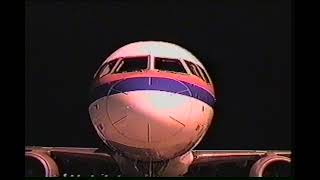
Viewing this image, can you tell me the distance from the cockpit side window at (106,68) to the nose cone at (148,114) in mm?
412

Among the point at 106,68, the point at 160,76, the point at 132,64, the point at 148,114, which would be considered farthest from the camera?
the point at 106,68

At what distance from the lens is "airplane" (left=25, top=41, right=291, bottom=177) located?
701 centimetres

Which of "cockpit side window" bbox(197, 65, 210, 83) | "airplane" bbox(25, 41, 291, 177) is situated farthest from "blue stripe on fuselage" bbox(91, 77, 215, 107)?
"cockpit side window" bbox(197, 65, 210, 83)

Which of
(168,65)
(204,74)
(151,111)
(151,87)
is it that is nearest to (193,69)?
(204,74)

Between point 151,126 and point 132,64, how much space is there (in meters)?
0.84

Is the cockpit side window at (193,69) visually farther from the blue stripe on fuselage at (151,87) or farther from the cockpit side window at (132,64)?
the cockpit side window at (132,64)

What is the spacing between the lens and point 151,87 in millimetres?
6992

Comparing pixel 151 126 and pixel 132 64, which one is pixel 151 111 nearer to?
pixel 151 126

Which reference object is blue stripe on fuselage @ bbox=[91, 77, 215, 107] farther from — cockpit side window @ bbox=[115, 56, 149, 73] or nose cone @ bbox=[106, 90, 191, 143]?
cockpit side window @ bbox=[115, 56, 149, 73]

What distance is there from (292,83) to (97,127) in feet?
8.05

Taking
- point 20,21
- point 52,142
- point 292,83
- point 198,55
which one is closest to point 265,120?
point 292,83

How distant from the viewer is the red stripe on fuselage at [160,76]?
713 centimetres

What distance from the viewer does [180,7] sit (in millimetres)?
7535

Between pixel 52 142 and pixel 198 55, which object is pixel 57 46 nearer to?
pixel 52 142
